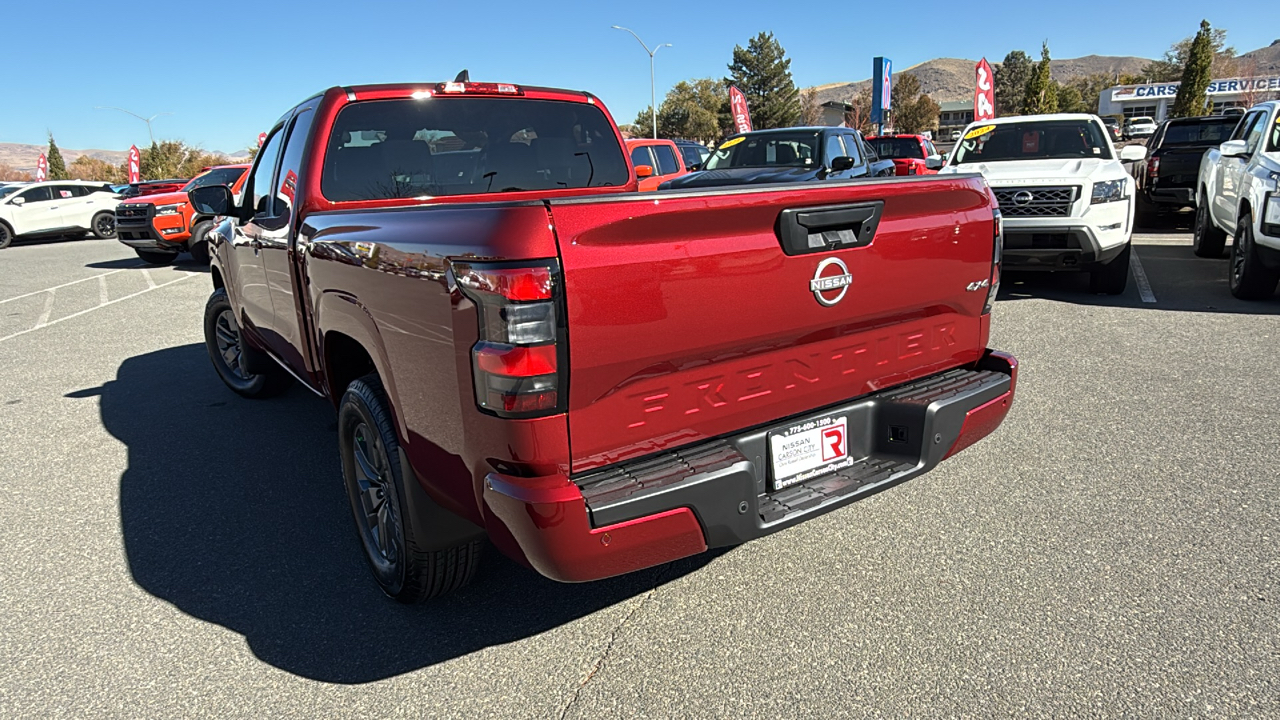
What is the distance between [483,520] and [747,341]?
0.92 metres

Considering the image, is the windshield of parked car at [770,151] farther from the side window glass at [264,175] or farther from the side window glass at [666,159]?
the side window glass at [264,175]

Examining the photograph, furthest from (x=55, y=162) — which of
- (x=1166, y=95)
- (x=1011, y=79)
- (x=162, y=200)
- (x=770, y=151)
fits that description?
(x=1011, y=79)

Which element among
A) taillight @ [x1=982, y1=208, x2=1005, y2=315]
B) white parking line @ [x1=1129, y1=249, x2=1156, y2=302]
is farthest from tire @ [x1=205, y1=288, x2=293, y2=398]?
white parking line @ [x1=1129, y1=249, x2=1156, y2=302]

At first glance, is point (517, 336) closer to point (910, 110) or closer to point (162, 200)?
point (162, 200)

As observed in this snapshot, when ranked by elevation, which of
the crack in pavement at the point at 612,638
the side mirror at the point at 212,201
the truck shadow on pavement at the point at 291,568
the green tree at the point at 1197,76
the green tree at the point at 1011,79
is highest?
the green tree at the point at 1011,79

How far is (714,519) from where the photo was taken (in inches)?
88.7

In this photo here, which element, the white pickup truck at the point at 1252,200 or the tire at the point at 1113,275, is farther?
the tire at the point at 1113,275

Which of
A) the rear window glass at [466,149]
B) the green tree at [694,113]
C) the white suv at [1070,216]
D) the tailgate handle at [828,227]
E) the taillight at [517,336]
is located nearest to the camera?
the taillight at [517,336]

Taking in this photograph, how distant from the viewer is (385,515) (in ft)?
9.70

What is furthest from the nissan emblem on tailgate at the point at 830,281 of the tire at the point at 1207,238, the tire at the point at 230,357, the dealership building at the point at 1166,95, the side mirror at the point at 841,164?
the dealership building at the point at 1166,95

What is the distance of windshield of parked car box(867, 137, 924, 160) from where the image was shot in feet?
63.6

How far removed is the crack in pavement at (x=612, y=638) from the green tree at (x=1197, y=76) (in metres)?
56.6

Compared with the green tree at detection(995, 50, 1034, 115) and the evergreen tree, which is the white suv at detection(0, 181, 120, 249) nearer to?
the evergreen tree

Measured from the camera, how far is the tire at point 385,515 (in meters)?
2.64
